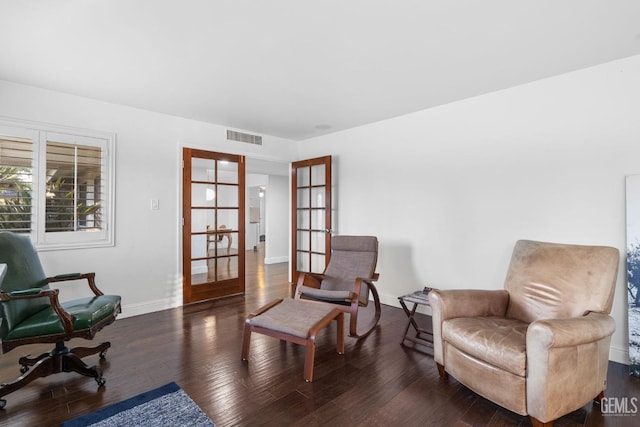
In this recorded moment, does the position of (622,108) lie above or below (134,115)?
below

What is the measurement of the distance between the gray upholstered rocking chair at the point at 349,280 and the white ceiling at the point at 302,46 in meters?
1.66

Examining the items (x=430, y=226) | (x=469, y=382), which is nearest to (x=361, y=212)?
(x=430, y=226)

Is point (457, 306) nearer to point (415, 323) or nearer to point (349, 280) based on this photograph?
point (415, 323)

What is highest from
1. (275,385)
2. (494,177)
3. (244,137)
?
(244,137)

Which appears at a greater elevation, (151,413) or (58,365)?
(58,365)

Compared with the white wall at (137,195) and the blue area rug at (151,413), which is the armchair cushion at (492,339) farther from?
the white wall at (137,195)

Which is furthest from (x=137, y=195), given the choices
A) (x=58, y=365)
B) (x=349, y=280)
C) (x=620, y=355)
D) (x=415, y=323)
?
(x=620, y=355)

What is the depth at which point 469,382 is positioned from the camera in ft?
6.49

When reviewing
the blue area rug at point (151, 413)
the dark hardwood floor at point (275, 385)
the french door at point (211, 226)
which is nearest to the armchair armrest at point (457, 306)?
the dark hardwood floor at point (275, 385)

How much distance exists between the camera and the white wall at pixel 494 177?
2535 mm

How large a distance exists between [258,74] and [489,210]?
265 centimetres

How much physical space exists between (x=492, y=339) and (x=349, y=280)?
1.75m

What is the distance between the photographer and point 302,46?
2324mm

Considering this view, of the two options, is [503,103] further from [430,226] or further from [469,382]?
[469,382]
